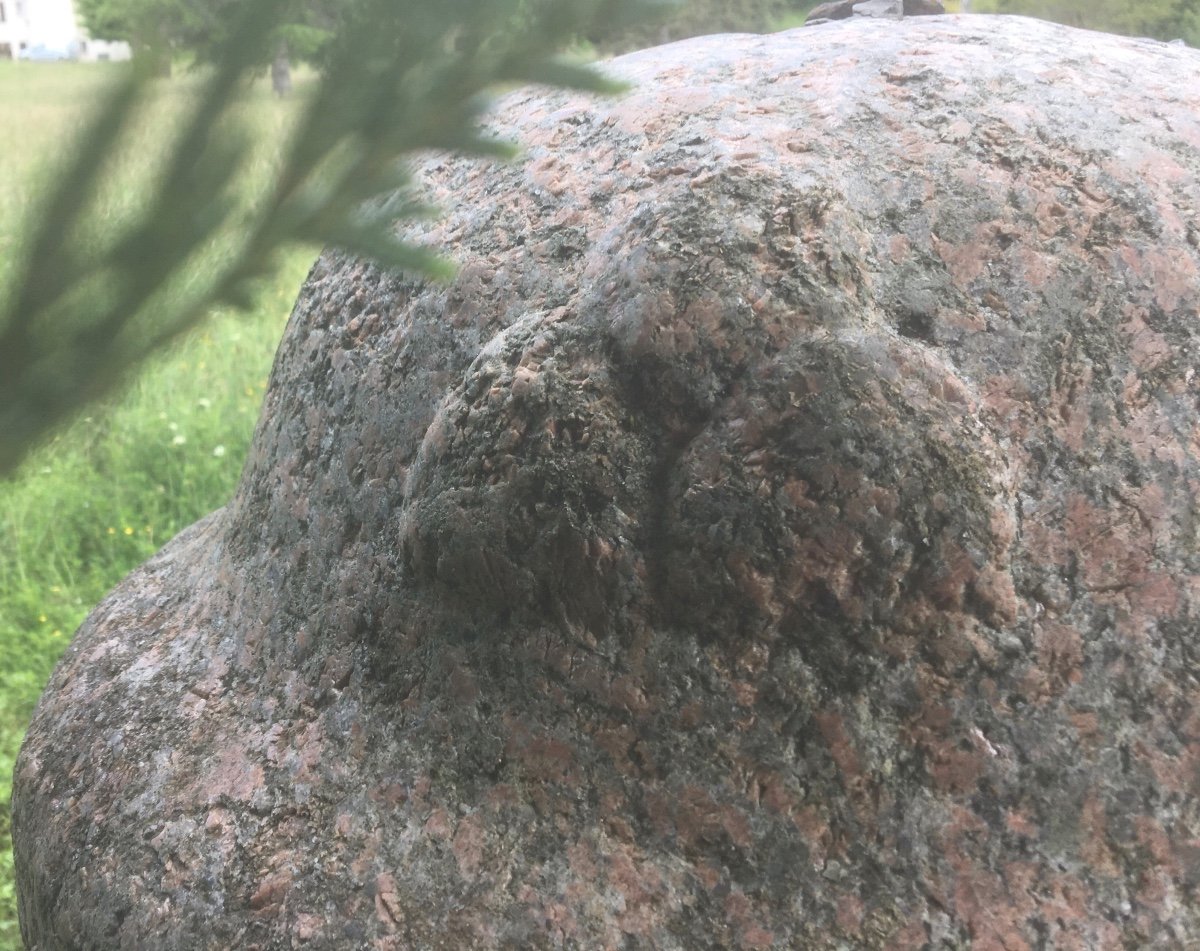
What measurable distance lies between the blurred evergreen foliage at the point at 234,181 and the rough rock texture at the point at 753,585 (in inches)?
26.8

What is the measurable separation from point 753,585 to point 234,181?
83 centimetres

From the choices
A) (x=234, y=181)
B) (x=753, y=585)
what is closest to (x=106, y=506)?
(x=753, y=585)

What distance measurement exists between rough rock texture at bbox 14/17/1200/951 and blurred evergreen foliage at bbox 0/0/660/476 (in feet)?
2.23

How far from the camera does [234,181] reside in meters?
0.65

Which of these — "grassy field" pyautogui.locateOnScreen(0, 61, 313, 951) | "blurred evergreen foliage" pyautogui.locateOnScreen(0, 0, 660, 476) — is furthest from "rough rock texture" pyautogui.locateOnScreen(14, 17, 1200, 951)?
"grassy field" pyautogui.locateOnScreen(0, 61, 313, 951)

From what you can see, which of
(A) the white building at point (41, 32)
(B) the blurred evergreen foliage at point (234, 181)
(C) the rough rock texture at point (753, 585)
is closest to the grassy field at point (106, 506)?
(C) the rough rock texture at point (753, 585)

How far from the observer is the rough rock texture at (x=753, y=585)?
1268 mm

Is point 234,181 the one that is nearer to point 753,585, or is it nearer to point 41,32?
point 41,32

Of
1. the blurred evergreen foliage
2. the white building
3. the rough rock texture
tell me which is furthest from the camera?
the rough rock texture

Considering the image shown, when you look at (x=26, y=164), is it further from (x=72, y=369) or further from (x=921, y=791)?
(x=921, y=791)

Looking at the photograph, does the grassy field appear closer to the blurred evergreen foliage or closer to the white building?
the white building

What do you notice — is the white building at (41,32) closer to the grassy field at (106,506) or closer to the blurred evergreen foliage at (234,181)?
the blurred evergreen foliage at (234,181)

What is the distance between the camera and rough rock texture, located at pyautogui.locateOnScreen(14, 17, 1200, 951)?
4.16 feet

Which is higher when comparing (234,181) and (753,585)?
(234,181)
